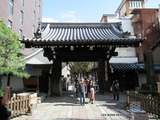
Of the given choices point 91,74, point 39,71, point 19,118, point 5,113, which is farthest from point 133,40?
point 91,74

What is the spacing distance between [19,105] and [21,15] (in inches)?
1173

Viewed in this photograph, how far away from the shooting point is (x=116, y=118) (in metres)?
14.9

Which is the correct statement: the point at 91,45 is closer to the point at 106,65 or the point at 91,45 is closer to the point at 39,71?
the point at 106,65

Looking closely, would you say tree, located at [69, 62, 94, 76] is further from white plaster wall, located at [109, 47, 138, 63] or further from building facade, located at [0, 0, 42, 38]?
white plaster wall, located at [109, 47, 138, 63]

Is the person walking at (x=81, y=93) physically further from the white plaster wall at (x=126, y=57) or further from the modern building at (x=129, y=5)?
the modern building at (x=129, y=5)

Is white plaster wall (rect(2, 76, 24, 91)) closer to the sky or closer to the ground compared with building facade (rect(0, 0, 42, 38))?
closer to the ground

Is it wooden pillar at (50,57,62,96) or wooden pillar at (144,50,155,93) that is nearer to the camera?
wooden pillar at (144,50,155,93)

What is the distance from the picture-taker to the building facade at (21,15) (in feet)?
119

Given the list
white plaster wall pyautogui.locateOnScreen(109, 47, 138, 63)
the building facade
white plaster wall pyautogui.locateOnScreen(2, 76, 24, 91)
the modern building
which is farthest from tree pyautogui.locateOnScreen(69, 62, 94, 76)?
white plaster wall pyautogui.locateOnScreen(2, 76, 24, 91)

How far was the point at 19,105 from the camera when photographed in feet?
52.5

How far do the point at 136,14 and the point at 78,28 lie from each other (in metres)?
25.6

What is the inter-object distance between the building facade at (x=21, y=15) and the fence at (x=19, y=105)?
19592mm

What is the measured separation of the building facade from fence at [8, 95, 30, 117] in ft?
64.3

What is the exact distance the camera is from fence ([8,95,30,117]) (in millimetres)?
15209
